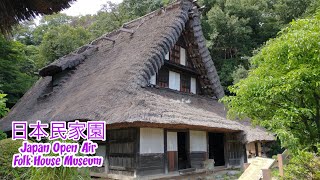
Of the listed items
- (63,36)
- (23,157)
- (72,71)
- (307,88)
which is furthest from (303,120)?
(63,36)

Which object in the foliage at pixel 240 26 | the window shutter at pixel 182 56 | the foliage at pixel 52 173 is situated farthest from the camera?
the foliage at pixel 240 26

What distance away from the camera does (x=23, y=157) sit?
4.89 metres

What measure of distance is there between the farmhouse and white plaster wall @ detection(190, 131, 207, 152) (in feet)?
0.13

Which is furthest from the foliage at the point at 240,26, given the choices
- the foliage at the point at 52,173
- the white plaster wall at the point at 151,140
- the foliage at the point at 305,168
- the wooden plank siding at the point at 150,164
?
the foliage at the point at 52,173

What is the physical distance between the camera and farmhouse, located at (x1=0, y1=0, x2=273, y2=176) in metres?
8.52

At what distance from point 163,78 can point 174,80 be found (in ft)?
2.44

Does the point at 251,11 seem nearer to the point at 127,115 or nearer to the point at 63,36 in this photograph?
the point at 63,36

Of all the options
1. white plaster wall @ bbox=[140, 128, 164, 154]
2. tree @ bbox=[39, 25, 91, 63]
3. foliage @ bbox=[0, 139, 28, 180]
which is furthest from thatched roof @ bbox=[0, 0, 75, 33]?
tree @ bbox=[39, 25, 91, 63]

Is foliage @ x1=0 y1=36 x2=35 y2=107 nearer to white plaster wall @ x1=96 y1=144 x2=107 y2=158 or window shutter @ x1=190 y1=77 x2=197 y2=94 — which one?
white plaster wall @ x1=96 y1=144 x2=107 y2=158

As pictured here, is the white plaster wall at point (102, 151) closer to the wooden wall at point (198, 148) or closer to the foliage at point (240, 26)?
the wooden wall at point (198, 148)

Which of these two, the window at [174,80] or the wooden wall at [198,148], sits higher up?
the window at [174,80]

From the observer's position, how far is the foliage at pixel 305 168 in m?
3.62

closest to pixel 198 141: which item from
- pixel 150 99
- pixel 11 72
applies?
pixel 150 99

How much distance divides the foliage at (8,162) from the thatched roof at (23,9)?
2.48m
